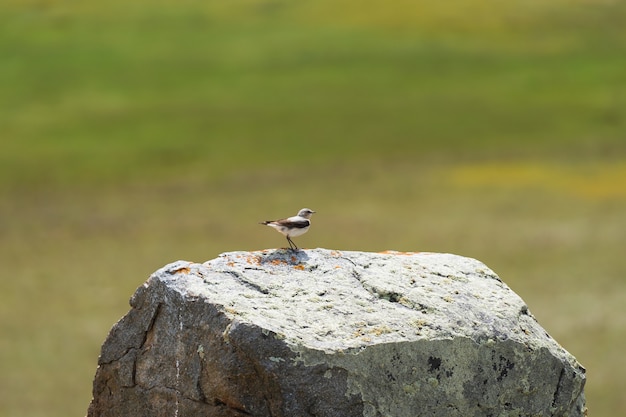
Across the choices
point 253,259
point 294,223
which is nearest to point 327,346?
point 253,259

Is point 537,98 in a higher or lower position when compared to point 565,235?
higher

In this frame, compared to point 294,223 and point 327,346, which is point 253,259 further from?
point 327,346

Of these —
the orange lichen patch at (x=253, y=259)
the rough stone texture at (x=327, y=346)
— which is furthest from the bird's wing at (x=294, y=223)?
the orange lichen patch at (x=253, y=259)

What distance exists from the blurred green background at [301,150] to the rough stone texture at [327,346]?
11299 mm

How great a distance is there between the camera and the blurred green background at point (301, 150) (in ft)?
97.7

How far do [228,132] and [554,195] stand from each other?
18.5m

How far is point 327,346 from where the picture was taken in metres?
8.30

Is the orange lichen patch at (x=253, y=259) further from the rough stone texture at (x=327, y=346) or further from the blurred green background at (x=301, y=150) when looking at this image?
the blurred green background at (x=301, y=150)

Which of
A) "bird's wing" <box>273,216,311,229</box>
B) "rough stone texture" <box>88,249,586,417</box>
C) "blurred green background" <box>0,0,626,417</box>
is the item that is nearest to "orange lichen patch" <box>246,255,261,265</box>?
"rough stone texture" <box>88,249,586,417</box>

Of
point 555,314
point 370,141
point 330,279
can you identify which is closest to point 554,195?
point 370,141

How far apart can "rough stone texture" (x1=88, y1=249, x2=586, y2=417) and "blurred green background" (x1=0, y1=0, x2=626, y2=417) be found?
11.3 metres

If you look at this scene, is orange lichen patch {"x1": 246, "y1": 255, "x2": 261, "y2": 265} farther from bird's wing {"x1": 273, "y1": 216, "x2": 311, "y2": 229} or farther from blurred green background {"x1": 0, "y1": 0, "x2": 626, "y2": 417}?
blurred green background {"x1": 0, "y1": 0, "x2": 626, "y2": 417}

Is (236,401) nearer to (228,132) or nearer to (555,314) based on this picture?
(555,314)

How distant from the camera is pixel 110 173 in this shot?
167 ft
